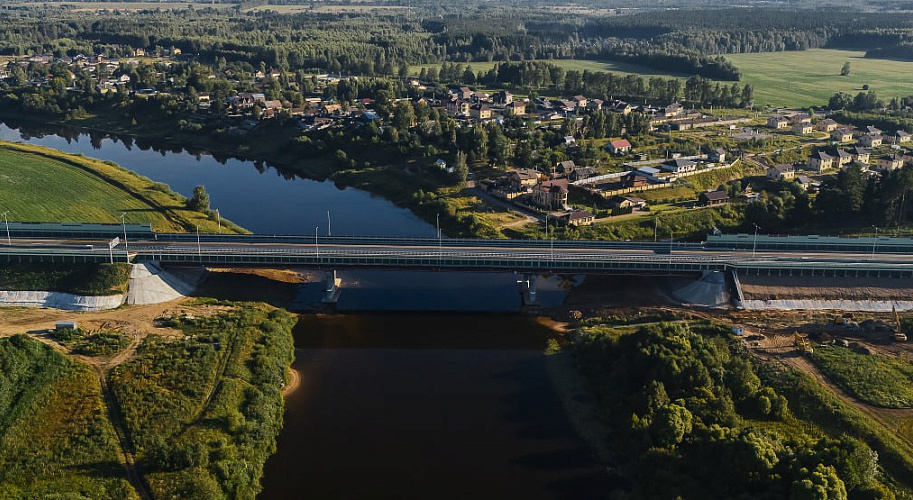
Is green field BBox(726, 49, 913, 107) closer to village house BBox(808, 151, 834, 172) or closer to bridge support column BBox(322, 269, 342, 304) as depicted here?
village house BBox(808, 151, 834, 172)

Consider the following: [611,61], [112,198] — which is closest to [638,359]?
[112,198]

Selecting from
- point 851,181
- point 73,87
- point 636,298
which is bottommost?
point 636,298

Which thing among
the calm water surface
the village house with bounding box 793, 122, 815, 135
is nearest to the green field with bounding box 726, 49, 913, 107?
the village house with bounding box 793, 122, 815, 135

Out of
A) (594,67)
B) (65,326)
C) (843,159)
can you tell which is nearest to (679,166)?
(843,159)

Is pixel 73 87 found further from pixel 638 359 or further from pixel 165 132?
pixel 638 359

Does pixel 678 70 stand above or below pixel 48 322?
above

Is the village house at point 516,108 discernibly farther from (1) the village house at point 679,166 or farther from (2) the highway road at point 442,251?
(2) the highway road at point 442,251
